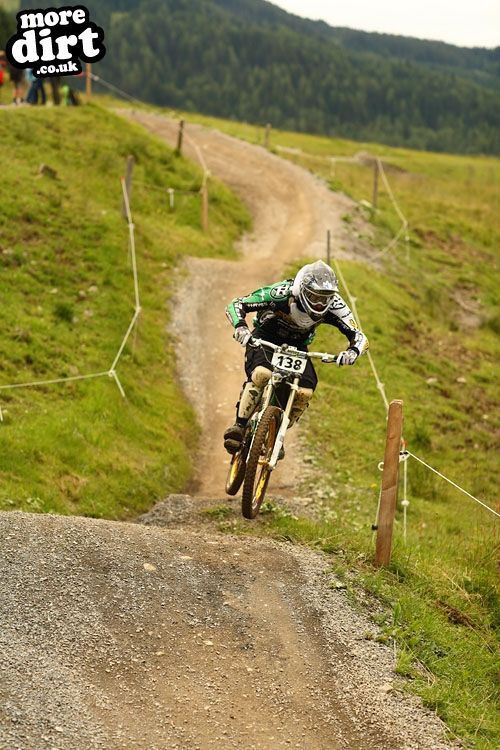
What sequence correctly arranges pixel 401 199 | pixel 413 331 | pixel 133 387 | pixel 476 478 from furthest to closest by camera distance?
pixel 401 199 → pixel 413 331 → pixel 476 478 → pixel 133 387

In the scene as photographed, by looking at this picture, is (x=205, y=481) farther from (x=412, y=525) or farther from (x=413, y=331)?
(x=413, y=331)

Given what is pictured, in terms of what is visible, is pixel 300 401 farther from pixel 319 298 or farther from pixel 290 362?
pixel 319 298

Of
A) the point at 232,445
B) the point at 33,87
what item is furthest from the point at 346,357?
the point at 33,87

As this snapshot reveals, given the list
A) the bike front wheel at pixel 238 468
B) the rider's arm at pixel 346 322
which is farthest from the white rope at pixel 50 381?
the rider's arm at pixel 346 322

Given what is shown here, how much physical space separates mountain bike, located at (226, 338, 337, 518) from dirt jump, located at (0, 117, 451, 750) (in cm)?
74

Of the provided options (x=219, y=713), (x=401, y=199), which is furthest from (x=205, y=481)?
(x=401, y=199)

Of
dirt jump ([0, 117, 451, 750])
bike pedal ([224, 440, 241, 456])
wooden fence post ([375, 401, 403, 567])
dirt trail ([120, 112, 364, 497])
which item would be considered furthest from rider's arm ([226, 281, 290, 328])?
dirt trail ([120, 112, 364, 497])

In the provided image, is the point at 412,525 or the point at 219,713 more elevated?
the point at 219,713

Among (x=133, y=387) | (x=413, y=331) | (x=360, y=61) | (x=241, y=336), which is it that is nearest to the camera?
(x=241, y=336)

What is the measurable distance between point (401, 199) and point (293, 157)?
5.53 metres

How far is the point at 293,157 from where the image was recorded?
42.8 metres

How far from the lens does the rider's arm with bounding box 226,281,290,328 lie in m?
10.4

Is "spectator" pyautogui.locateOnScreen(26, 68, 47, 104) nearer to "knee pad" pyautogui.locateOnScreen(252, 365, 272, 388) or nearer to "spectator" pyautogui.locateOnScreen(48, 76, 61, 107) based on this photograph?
"spectator" pyautogui.locateOnScreen(48, 76, 61, 107)

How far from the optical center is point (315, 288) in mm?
9961
